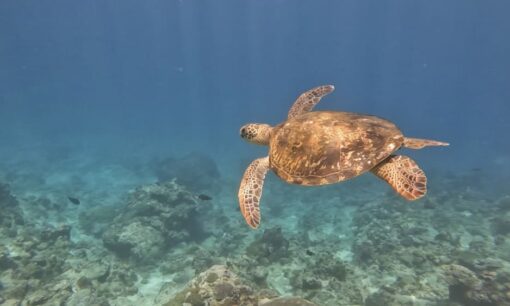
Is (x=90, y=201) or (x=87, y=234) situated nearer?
(x=87, y=234)

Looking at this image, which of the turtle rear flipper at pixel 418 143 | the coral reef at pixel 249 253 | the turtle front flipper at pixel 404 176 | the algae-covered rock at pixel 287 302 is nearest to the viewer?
the turtle front flipper at pixel 404 176

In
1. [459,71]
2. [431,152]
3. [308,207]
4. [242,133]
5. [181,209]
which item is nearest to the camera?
[242,133]

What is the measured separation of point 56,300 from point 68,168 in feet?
67.3

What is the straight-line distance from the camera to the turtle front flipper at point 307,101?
7.09 meters

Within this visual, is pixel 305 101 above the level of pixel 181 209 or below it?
above

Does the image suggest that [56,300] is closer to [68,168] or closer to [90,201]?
[90,201]

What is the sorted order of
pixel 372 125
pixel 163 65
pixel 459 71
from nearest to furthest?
1. pixel 372 125
2. pixel 459 71
3. pixel 163 65

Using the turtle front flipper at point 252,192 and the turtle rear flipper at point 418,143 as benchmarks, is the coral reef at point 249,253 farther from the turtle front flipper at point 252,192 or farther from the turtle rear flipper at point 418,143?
the turtle rear flipper at point 418,143

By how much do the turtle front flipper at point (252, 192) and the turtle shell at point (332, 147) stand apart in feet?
1.10

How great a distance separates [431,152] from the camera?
40125mm

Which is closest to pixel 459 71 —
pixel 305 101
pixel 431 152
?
pixel 431 152

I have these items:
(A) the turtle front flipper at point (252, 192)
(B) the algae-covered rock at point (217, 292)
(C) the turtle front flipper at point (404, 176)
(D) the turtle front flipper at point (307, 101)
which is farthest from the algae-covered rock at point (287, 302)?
(D) the turtle front flipper at point (307, 101)

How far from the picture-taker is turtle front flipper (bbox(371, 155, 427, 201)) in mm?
4211

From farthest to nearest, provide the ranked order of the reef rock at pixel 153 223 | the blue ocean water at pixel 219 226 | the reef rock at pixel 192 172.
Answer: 1. the reef rock at pixel 192 172
2. the reef rock at pixel 153 223
3. the blue ocean water at pixel 219 226
